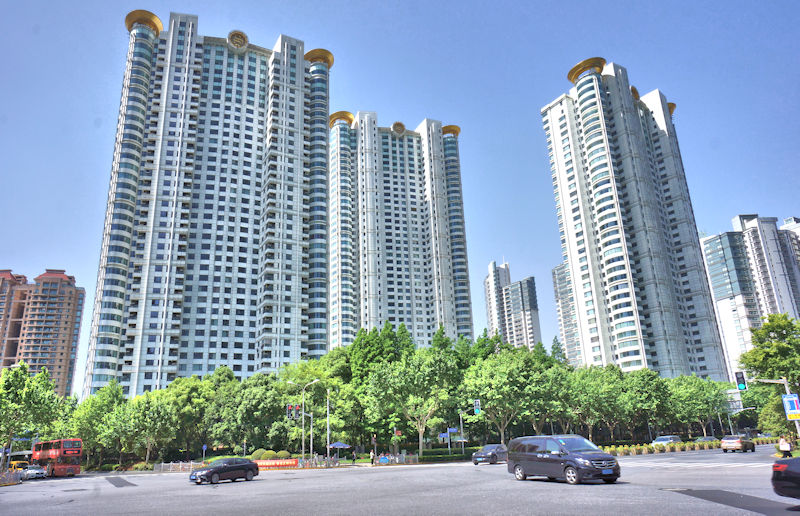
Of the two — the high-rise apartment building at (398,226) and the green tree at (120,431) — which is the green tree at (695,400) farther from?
the green tree at (120,431)

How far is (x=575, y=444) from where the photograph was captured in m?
20.1

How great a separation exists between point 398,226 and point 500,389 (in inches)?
4536

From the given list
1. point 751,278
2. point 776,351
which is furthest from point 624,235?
point 751,278

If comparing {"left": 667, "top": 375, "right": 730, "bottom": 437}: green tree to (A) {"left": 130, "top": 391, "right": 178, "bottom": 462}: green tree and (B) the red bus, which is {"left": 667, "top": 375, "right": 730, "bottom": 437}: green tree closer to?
(A) {"left": 130, "top": 391, "right": 178, "bottom": 462}: green tree

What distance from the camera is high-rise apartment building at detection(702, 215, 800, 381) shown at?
18400cm

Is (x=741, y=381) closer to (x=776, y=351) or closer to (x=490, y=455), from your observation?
(x=776, y=351)

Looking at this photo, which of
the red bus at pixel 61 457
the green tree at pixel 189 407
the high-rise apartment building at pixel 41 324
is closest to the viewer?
the red bus at pixel 61 457

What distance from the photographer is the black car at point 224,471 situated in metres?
30.6

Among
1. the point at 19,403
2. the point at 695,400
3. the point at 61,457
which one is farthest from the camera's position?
the point at 695,400

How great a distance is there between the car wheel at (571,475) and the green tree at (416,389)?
34.4 meters

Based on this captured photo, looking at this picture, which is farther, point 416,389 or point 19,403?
point 416,389

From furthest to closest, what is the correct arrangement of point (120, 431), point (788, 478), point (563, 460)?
1. point (120, 431)
2. point (563, 460)
3. point (788, 478)

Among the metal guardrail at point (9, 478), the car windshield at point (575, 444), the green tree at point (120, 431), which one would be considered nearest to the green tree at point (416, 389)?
the metal guardrail at point (9, 478)

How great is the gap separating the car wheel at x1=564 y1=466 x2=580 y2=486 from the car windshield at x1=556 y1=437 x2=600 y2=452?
74 cm
